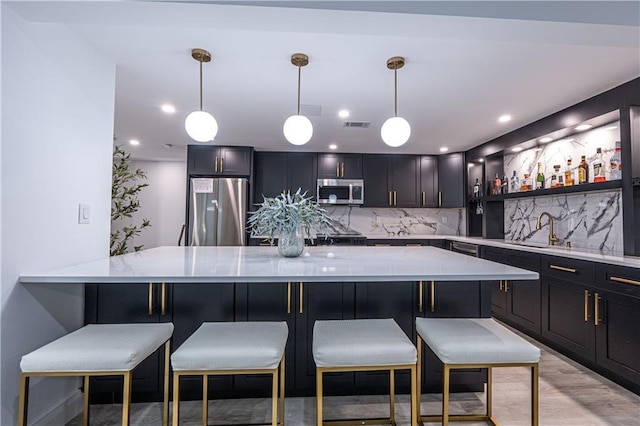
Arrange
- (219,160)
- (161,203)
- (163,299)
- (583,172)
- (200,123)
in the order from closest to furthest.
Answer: (163,299) → (200,123) → (583,172) → (219,160) → (161,203)

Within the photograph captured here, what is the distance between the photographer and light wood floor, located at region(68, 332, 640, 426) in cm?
177

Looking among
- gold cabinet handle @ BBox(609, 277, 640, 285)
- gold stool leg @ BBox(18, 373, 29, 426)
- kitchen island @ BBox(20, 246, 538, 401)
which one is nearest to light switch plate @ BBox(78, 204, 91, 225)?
kitchen island @ BBox(20, 246, 538, 401)

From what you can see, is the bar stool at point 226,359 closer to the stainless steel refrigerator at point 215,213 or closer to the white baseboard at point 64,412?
the white baseboard at point 64,412

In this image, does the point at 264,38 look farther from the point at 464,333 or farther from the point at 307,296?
the point at 464,333

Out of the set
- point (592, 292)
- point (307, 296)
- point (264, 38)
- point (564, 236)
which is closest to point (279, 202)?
point (307, 296)

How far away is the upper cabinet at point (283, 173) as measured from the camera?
15.6 feet

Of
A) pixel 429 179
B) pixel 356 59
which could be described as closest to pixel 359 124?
pixel 356 59

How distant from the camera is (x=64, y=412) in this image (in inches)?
68.1

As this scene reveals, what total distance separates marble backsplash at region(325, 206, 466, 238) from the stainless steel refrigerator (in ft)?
5.47

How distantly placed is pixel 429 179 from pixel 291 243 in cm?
355

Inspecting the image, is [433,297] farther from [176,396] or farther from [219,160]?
[219,160]

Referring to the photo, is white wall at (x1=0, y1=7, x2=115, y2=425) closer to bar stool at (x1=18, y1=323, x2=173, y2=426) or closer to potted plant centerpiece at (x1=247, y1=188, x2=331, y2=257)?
bar stool at (x1=18, y1=323, x2=173, y2=426)

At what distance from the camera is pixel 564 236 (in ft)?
10.8

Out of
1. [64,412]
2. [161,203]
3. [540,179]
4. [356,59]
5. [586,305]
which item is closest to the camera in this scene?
[64,412]
